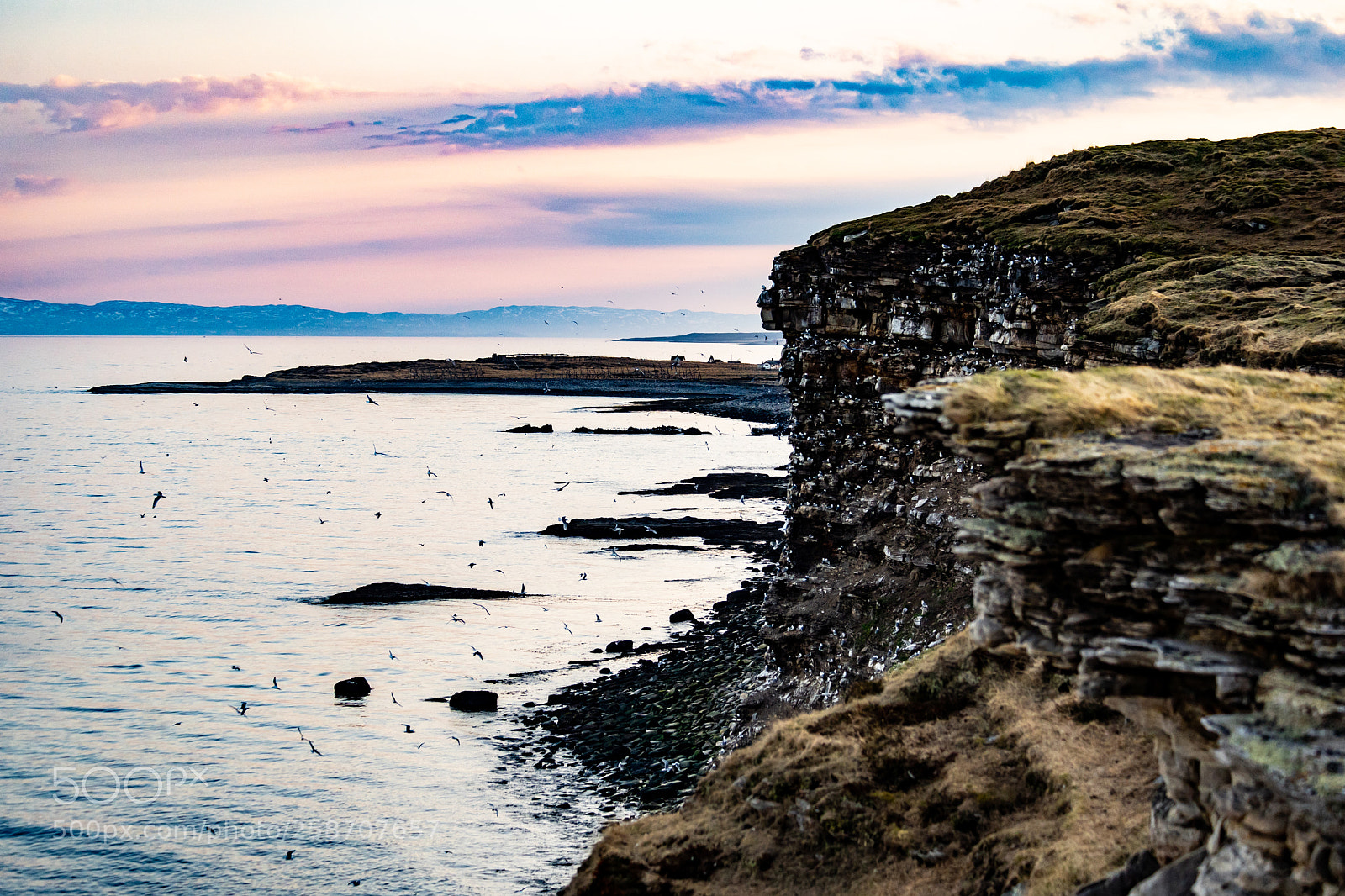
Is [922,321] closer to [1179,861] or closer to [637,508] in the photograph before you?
[1179,861]

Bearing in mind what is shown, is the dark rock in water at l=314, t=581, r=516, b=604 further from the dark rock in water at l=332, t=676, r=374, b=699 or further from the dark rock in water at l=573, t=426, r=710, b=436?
the dark rock in water at l=573, t=426, r=710, b=436

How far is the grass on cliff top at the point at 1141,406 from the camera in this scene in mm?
12195

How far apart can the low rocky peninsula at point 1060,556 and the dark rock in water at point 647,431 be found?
90.4 m

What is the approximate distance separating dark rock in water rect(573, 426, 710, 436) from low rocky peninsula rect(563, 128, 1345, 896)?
90402 mm

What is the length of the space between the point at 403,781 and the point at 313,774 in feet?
10.3

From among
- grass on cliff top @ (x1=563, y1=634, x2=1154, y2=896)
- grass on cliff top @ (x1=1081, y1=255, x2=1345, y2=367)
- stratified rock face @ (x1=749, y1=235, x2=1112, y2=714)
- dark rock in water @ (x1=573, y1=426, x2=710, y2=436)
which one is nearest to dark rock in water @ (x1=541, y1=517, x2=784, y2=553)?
stratified rock face @ (x1=749, y1=235, x2=1112, y2=714)

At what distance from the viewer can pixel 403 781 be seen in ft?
110

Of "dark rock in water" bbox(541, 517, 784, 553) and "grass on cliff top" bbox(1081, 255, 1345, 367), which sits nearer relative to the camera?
"grass on cliff top" bbox(1081, 255, 1345, 367)

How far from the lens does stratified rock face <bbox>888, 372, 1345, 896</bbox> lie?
32.0 feet

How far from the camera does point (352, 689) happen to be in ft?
134

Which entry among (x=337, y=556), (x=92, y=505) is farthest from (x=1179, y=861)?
(x=92, y=505)

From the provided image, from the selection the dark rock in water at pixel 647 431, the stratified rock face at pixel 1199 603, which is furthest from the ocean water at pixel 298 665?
the dark rock in water at pixel 647 431

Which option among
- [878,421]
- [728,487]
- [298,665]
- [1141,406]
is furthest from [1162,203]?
[728,487]

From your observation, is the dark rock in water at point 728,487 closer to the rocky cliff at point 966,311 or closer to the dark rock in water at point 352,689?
the rocky cliff at point 966,311
